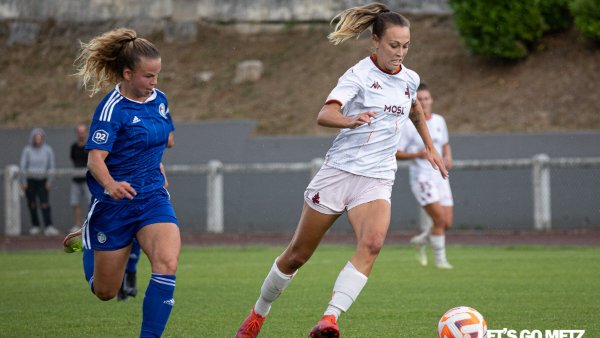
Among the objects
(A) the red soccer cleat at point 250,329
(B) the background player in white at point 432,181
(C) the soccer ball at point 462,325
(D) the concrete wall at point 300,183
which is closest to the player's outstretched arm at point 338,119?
(C) the soccer ball at point 462,325

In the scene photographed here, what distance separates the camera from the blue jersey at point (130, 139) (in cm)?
688

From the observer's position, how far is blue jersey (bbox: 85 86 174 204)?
22.6 ft

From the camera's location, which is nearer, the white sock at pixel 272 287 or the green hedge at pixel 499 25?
the white sock at pixel 272 287

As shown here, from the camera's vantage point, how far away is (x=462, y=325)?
6.88 m

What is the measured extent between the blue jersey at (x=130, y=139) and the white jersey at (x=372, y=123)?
1271 millimetres

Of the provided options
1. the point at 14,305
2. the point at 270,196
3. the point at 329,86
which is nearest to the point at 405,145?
the point at 14,305

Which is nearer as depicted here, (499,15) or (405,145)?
(405,145)

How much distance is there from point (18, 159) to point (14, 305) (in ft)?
49.1

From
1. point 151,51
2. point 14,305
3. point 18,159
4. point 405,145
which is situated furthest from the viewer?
point 18,159

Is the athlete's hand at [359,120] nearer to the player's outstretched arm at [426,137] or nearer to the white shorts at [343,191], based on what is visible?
the white shorts at [343,191]

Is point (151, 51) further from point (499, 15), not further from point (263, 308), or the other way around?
point (499, 15)

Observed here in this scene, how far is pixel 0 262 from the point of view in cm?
1658

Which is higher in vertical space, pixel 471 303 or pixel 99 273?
pixel 99 273

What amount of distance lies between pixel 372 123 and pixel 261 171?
14.7 metres
